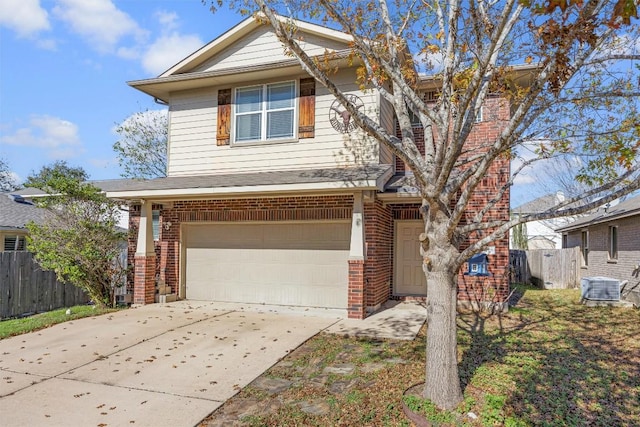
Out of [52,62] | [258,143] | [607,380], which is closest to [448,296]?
[607,380]

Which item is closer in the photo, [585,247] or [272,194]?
[272,194]

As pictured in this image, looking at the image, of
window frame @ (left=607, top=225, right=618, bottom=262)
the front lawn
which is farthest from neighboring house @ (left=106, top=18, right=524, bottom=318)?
window frame @ (left=607, top=225, right=618, bottom=262)

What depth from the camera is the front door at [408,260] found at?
10.7 m

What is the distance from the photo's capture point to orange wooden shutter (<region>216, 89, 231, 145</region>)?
1057cm

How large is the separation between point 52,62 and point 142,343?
843cm

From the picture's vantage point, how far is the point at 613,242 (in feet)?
47.3

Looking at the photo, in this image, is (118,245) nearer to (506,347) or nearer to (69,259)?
(69,259)

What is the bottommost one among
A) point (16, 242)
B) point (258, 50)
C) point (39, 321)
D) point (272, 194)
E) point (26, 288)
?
point (39, 321)

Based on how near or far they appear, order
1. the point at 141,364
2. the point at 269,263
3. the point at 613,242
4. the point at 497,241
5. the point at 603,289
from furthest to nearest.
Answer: the point at 613,242 < the point at 603,289 < the point at 269,263 < the point at 497,241 < the point at 141,364

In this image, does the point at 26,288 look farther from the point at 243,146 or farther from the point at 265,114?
the point at 265,114

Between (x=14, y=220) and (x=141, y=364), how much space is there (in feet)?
38.5

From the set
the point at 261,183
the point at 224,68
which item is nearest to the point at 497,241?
the point at 261,183

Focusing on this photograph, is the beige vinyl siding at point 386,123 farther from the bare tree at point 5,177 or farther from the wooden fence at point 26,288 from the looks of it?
the bare tree at point 5,177

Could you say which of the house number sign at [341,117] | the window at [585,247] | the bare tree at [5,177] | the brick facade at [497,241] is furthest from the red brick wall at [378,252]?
the bare tree at [5,177]
